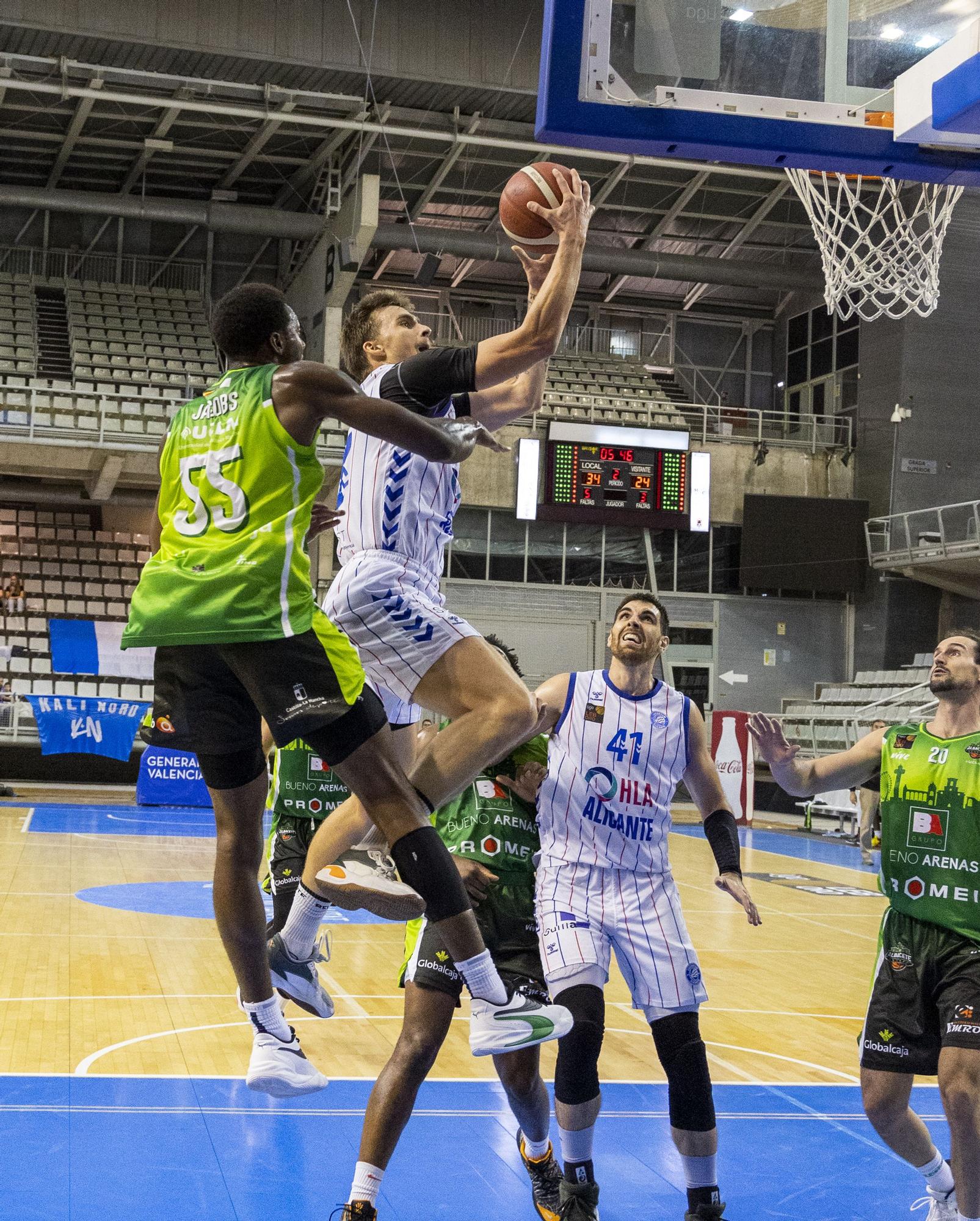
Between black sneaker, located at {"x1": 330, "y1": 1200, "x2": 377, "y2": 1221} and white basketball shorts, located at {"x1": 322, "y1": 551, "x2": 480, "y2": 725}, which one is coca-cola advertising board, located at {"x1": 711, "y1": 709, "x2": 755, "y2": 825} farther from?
white basketball shorts, located at {"x1": 322, "y1": 551, "x2": 480, "y2": 725}

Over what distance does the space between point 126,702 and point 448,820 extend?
48.2 feet

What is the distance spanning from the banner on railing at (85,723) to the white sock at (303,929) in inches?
604

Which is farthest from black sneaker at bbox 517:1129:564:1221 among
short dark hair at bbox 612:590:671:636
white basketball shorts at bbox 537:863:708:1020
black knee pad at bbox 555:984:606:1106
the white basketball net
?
the white basketball net

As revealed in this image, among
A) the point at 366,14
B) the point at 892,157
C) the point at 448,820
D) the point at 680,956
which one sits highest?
the point at 366,14

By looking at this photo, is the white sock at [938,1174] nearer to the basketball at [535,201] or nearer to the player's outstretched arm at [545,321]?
the player's outstretched arm at [545,321]

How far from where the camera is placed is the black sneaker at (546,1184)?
15.2 feet

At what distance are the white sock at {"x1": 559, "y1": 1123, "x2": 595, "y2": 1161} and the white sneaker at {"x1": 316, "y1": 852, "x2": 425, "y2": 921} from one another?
4.41ft

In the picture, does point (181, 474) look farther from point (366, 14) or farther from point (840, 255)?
point (366, 14)

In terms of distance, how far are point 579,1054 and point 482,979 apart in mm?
1287

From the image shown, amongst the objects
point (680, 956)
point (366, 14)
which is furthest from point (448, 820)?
point (366, 14)

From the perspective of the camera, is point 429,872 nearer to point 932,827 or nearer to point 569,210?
point 569,210

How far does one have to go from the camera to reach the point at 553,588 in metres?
25.2

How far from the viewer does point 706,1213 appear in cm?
429

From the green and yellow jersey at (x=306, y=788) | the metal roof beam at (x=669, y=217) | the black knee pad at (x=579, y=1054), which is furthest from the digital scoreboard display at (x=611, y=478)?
the black knee pad at (x=579, y=1054)
